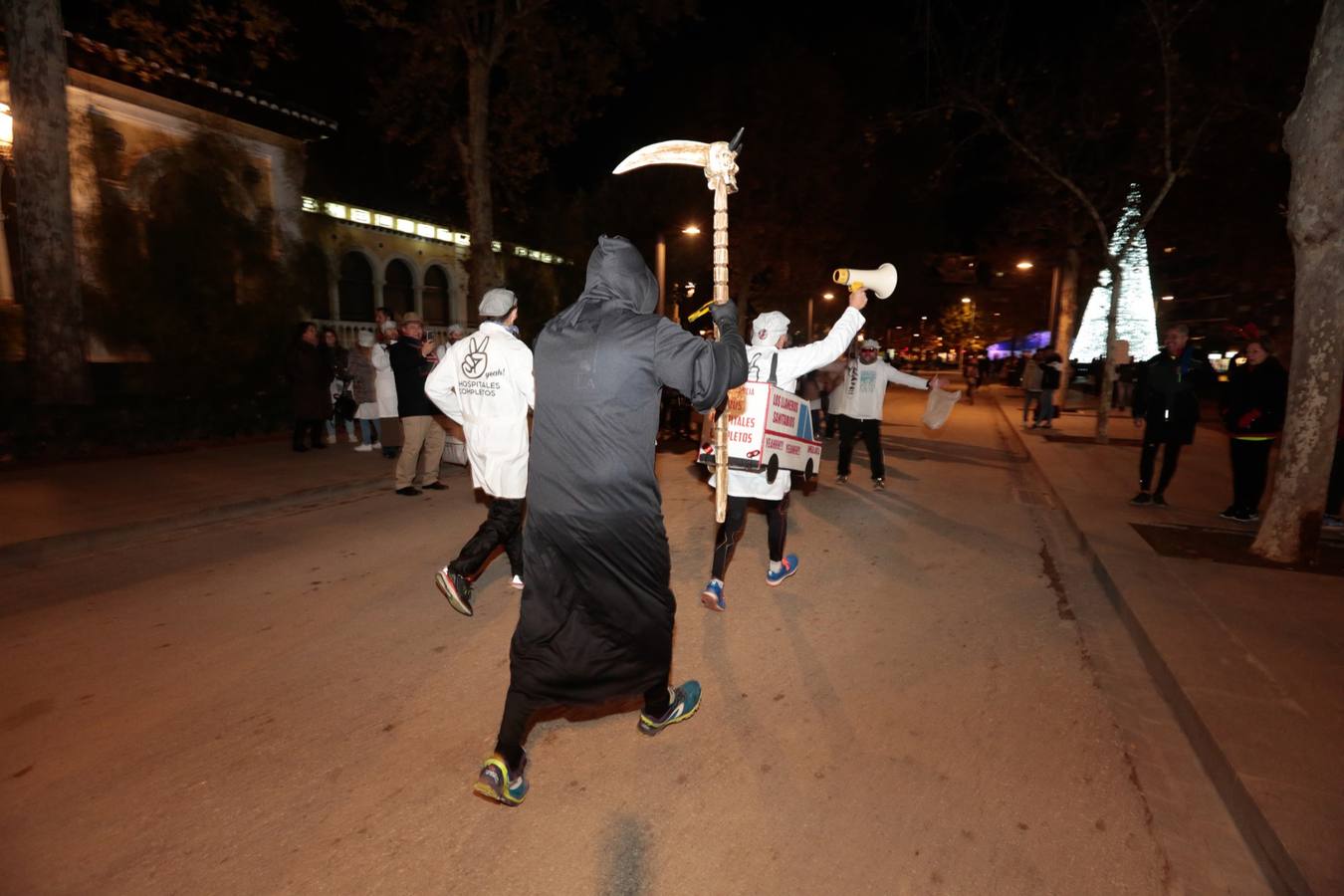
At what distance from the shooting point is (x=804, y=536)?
21.7ft

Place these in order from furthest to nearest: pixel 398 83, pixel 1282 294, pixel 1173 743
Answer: pixel 398 83, pixel 1282 294, pixel 1173 743

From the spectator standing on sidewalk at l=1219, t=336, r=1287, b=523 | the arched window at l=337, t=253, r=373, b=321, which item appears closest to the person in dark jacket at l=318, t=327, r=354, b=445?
the arched window at l=337, t=253, r=373, b=321

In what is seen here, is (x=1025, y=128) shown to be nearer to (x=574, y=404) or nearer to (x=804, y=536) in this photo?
(x=804, y=536)

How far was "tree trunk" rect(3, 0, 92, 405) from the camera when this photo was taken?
9.06m

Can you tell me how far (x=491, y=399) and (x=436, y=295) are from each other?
22212 mm

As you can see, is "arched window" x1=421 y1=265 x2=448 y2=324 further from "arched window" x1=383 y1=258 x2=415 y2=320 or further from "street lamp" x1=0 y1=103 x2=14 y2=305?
"street lamp" x1=0 y1=103 x2=14 y2=305

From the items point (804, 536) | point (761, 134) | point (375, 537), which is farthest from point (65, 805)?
point (761, 134)

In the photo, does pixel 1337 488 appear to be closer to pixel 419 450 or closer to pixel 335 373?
pixel 419 450

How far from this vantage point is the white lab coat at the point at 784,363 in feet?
12.3

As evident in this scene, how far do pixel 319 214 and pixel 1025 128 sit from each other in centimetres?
1443

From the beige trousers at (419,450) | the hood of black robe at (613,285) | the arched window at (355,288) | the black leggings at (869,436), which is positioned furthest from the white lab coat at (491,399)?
the arched window at (355,288)

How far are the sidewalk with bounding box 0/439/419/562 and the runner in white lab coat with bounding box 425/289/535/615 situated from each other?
3823mm

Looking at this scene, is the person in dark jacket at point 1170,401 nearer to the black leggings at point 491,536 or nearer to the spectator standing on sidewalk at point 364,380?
the black leggings at point 491,536

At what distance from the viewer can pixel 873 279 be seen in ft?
11.3
